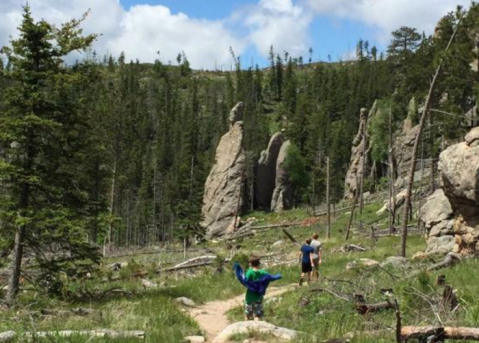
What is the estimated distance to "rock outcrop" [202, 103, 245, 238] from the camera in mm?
71875

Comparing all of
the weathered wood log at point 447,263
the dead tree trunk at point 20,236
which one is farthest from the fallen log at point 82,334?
the weathered wood log at point 447,263

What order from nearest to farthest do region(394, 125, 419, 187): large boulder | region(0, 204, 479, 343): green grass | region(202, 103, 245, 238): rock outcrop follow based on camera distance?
1. region(0, 204, 479, 343): green grass
2. region(394, 125, 419, 187): large boulder
3. region(202, 103, 245, 238): rock outcrop

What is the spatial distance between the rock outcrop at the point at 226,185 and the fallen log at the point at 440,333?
6405 centimetres

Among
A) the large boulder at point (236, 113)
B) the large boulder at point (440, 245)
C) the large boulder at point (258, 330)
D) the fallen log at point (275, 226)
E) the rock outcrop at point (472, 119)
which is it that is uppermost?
the large boulder at point (236, 113)

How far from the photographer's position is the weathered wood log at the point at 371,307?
938 cm

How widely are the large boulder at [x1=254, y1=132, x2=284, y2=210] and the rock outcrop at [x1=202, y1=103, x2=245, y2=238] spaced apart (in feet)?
40.1

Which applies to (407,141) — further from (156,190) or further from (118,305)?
(118,305)

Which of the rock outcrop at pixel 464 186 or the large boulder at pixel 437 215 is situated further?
the large boulder at pixel 437 215

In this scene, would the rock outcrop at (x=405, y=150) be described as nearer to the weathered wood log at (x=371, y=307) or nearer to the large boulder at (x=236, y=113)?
the large boulder at (x=236, y=113)

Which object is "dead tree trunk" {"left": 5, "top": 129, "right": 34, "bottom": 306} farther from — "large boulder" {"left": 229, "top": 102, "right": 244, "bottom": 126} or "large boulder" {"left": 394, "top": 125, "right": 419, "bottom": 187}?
"large boulder" {"left": 229, "top": 102, "right": 244, "bottom": 126}

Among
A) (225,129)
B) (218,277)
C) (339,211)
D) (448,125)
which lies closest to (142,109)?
(225,129)

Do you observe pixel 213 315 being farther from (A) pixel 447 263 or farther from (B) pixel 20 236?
(A) pixel 447 263

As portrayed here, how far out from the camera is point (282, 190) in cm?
8356

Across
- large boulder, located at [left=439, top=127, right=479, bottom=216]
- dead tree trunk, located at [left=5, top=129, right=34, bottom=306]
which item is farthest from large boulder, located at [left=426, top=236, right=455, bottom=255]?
dead tree trunk, located at [left=5, top=129, right=34, bottom=306]
